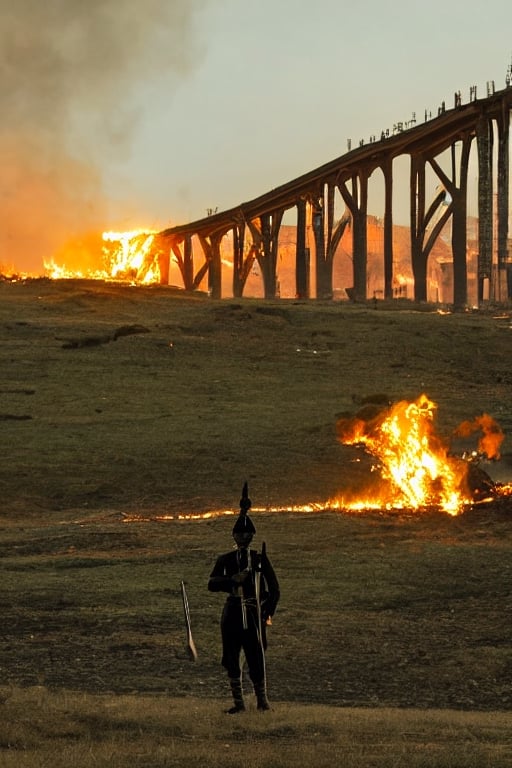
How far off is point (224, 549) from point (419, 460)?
7202 mm

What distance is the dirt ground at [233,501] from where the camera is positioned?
61.7ft

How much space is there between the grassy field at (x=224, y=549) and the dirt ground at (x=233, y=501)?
7 cm

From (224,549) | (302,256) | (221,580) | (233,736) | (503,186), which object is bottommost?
(233,736)

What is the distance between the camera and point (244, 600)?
1425 centimetres

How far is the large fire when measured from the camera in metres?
30.6

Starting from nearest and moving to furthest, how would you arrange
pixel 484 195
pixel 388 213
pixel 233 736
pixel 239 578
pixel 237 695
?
pixel 233 736
pixel 239 578
pixel 237 695
pixel 484 195
pixel 388 213

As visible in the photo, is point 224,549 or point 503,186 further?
point 503,186

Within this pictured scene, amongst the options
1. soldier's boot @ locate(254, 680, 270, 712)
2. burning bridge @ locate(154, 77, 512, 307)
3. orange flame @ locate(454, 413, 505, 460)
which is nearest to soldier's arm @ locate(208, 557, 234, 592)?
soldier's boot @ locate(254, 680, 270, 712)

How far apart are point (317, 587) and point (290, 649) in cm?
356

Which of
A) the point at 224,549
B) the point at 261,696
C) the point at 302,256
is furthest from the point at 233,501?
the point at 302,256

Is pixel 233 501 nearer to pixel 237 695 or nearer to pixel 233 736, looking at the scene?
pixel 237 695

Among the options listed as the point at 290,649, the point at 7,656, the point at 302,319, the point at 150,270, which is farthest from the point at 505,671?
the point at 150,270

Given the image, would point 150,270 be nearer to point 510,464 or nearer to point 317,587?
point 510,464

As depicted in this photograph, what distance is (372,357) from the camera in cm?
5566
